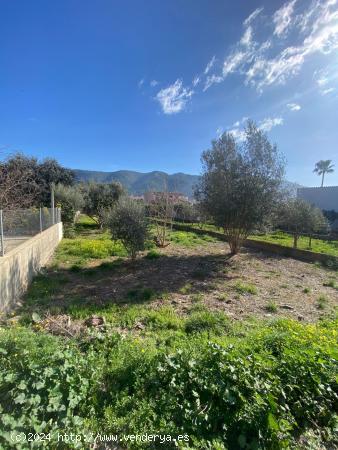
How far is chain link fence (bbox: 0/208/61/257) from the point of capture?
16.9 feet

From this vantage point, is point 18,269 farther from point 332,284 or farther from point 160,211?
point 160,211

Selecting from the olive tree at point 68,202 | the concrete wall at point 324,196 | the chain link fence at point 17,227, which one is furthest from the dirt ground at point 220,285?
the concrete wall at point 324,196

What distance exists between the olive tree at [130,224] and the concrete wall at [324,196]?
25.5 metres

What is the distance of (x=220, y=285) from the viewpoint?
6824mm

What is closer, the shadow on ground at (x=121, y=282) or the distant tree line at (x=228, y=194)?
the shadow on ground at (x=121, y=282)

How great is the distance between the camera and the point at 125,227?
8062mm

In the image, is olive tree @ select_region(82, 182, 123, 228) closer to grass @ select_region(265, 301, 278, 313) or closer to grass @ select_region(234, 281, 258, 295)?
grass @ select_region(234, 281, 258, 295)

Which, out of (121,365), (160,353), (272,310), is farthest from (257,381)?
(272,310)

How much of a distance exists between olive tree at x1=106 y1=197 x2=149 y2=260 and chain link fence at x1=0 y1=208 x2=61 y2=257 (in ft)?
7.65

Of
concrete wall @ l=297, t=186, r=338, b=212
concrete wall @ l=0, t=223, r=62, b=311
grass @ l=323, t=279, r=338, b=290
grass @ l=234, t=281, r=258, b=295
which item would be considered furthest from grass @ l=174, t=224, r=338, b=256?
concrete wall @ l=297, t=186, r=338, b=212

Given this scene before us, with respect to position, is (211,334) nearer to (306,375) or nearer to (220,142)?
(306,375)

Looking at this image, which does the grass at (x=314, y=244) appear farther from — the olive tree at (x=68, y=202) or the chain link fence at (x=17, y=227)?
the olive tree at (x=68, y=202)

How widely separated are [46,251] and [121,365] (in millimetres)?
7441

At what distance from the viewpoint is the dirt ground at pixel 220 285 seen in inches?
210
